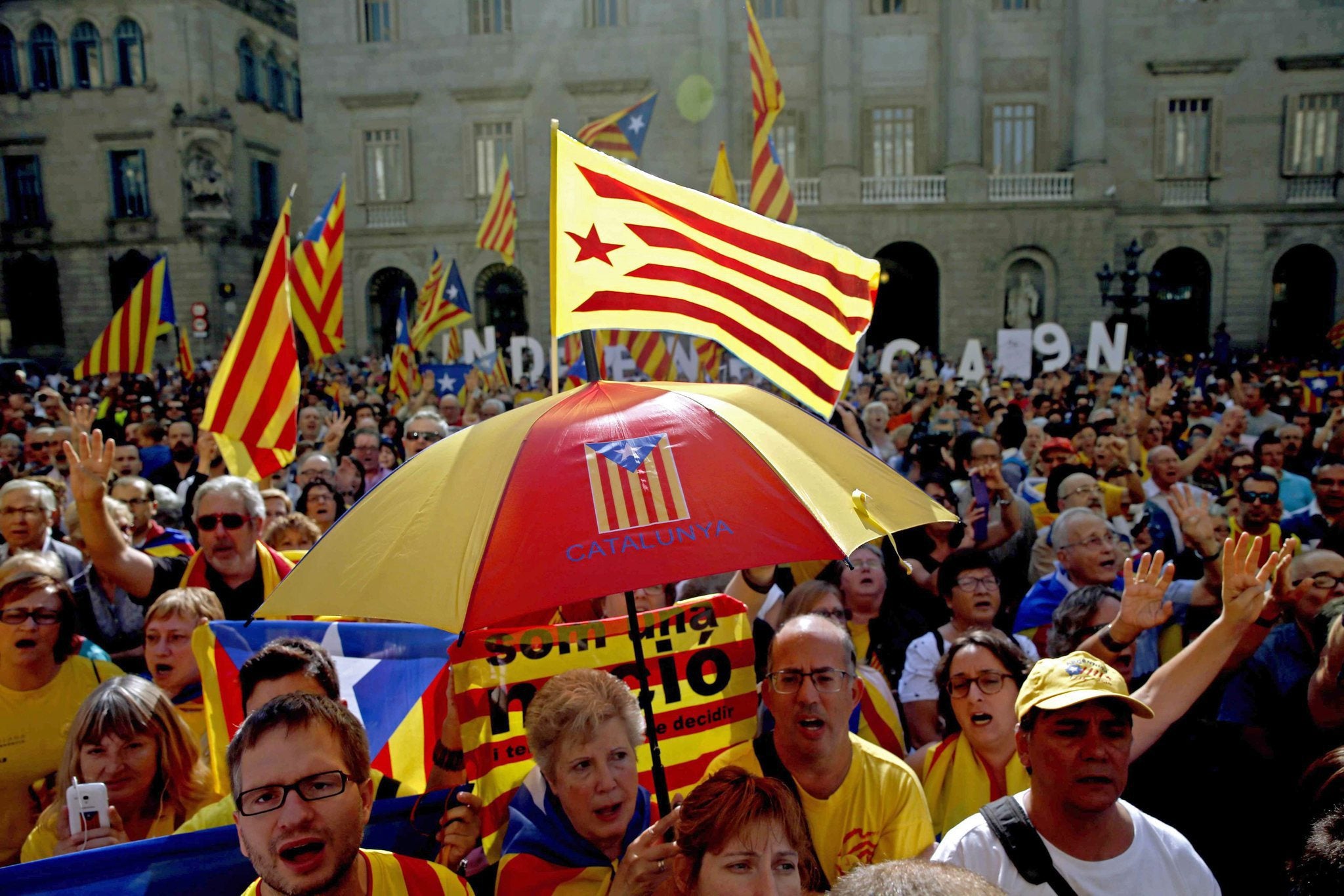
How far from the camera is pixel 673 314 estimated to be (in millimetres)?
2980

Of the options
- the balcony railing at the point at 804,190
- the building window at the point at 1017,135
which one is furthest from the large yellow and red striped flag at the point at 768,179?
the building window at the point at 1017,135

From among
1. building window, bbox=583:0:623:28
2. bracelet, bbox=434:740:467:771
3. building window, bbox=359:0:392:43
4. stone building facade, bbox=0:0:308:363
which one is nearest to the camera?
bracelet, bbox=434:740:467:771

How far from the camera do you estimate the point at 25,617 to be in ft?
11.2

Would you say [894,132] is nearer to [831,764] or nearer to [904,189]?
[904,189]

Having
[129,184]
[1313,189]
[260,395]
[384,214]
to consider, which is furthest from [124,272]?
[1313,189]

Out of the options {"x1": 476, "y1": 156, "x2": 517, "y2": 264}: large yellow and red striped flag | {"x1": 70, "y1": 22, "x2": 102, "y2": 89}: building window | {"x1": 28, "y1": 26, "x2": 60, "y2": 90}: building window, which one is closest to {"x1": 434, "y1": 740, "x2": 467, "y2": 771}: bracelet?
{"x1": 476, "y1": 156, "x2": 517, "y2": 264}: large yellow and red striped flag

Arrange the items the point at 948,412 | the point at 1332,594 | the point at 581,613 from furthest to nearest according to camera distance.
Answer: the point at 948,412
the point at 581,613
the point at 1332,594

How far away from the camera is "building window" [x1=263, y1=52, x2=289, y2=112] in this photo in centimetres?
3631

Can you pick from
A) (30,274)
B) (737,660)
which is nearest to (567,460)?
(737,660)

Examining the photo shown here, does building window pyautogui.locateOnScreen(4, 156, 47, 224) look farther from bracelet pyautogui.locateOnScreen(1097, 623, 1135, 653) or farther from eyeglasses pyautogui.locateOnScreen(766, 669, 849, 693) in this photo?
bracelet pyautogui.locateOnScreen(1097, 623, 1135, 653)

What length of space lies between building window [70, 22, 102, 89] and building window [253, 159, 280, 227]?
18.6 feet

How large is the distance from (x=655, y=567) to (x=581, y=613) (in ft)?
6.91

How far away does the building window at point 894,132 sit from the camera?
2783cm

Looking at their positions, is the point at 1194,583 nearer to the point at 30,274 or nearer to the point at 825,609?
the point at 825,609
